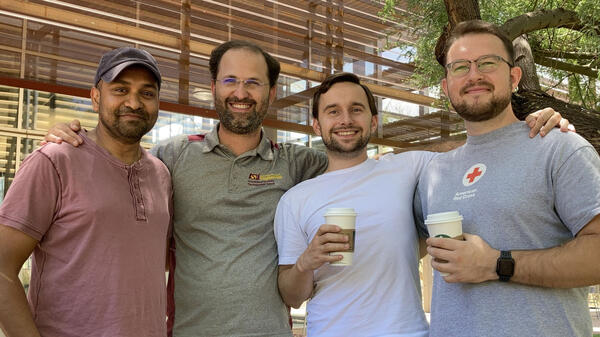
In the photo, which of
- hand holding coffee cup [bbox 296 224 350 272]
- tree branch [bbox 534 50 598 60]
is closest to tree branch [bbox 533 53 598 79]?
tree branch [bbox 534 50 598 60]

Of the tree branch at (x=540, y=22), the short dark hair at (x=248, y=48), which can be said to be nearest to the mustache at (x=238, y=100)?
the short dark hair at (x=248, y=48)

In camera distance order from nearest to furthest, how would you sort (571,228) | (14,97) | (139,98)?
(571,228) → (139,98) → (14,97)

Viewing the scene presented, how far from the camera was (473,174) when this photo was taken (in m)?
1.99

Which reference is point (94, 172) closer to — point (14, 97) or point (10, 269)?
point (10, 269)

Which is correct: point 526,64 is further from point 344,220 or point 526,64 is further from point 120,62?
point 120,62

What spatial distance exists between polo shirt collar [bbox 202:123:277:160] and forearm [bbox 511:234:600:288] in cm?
132

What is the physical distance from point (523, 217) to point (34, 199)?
5.67ft

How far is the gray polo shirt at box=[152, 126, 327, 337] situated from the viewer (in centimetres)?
235

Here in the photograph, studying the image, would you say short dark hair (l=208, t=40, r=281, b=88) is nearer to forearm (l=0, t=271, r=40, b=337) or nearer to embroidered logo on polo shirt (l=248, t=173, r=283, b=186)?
embroidered logo on polo shirt (l=248, t=173, r=283, b=186)

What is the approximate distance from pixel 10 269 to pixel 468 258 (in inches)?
62.3

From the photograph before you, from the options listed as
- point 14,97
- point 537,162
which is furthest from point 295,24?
point 537,162

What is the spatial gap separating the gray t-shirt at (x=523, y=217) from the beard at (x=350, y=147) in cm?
59

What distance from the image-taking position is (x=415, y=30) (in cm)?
619

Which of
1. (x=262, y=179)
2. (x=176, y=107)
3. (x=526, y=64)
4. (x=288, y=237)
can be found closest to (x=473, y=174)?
(x=288, y=237)
